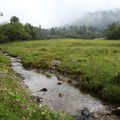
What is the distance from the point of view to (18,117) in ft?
42.3

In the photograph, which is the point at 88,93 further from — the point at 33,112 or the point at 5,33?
the point at 5,33

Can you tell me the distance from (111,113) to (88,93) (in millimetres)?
6349

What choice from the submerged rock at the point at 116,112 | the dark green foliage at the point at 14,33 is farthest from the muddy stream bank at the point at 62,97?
the dark green foliage at the point at 14,33

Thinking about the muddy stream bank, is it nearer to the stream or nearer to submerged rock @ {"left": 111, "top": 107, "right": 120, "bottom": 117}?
the stream

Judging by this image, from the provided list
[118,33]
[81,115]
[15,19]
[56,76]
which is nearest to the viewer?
[81,115]

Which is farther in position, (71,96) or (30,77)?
(30,77)

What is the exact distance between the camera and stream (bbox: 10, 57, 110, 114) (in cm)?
2319

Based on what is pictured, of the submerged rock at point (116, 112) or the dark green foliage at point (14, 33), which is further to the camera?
the dark green foliage at point (14, 33)

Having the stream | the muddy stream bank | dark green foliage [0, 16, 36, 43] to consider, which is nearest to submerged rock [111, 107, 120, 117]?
the muddy stream bank

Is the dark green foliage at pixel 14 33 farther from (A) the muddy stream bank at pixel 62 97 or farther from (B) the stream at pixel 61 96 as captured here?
(A) the muddy stream bank at pixel 62 97

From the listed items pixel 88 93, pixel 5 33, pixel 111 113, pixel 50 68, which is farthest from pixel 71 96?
pixel 5 33

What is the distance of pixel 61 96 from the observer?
2702 centimetres

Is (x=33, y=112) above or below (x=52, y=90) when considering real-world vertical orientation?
above

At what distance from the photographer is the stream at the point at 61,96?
23.2 m
